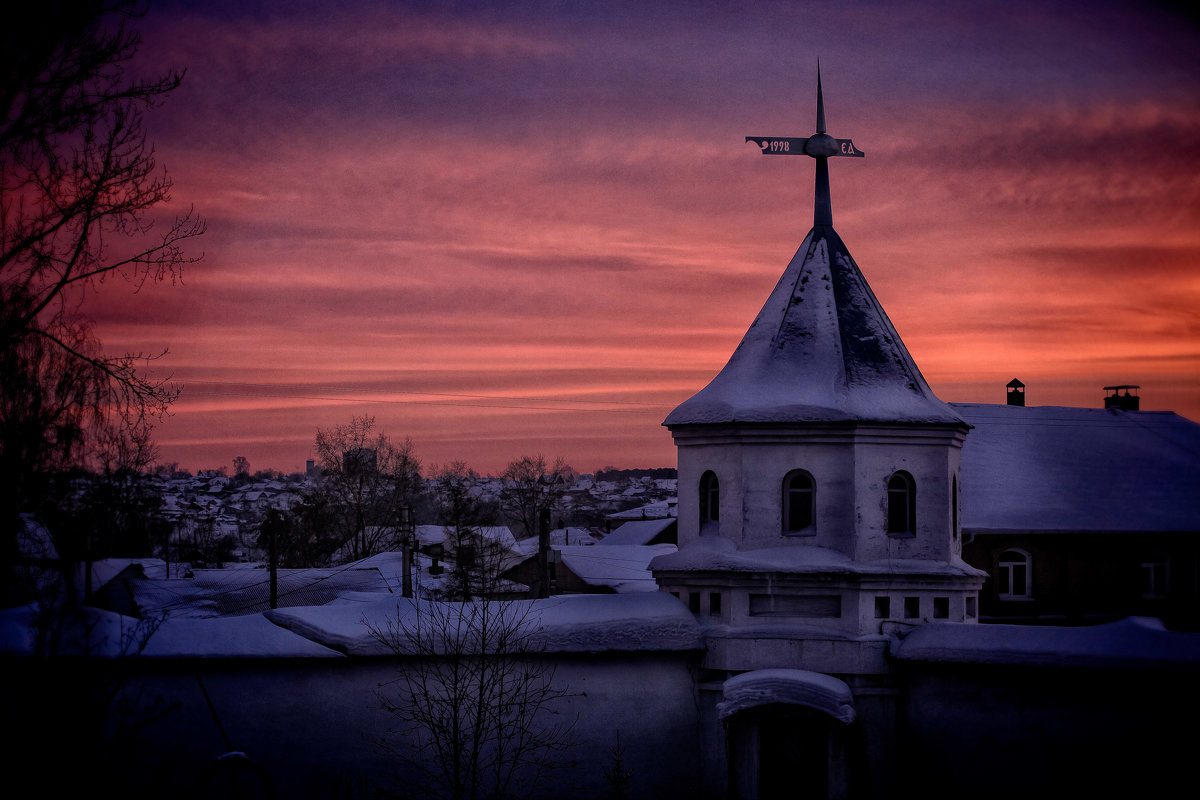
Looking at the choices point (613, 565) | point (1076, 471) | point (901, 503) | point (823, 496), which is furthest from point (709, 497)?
point (613, 565)

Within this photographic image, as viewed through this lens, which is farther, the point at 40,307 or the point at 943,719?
the point at 943,719

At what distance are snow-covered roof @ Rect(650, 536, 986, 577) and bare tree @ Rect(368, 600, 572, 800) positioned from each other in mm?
2880

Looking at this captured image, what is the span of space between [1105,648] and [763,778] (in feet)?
16.7

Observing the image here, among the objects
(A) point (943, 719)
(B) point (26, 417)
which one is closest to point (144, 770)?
(B) point (26, 417)

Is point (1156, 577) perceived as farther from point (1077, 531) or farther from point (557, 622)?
point (557, 622)

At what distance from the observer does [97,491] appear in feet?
37.1

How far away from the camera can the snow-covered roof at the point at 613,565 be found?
136ft

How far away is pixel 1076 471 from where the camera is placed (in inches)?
1148

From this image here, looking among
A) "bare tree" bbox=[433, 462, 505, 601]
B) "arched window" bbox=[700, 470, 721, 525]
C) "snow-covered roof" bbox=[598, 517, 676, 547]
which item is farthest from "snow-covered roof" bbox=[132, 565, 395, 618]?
"snow-covered roof" bbox=[598, 517, 676, 547]

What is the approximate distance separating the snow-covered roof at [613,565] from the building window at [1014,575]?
1492 centimetres

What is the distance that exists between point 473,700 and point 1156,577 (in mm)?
22291

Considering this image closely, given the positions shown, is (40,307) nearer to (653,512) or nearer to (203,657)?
(203,657)

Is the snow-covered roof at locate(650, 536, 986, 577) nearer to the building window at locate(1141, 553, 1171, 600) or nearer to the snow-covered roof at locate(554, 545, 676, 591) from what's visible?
the building window at locate(1141, 553, 1171, 600)

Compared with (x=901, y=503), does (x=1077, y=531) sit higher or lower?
lower
